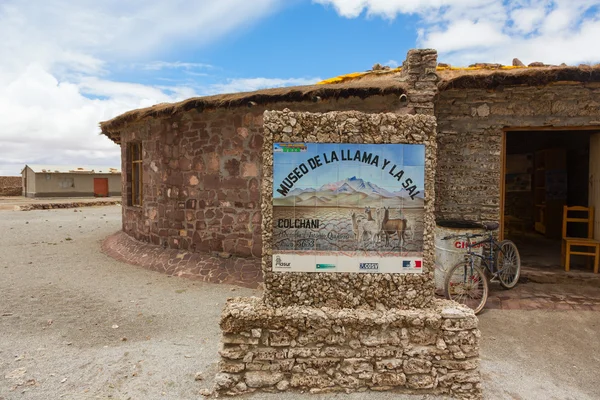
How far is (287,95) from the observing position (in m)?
6.14

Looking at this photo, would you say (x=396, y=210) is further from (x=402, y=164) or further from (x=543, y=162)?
(x=543, y=162)

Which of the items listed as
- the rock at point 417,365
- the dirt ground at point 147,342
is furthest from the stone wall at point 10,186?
the rock at point 417,365

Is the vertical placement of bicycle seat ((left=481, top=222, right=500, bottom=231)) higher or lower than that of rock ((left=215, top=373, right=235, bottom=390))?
higher

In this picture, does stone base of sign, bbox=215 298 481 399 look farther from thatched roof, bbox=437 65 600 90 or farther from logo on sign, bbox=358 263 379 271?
thatched roof, bbox=437 65 600 90

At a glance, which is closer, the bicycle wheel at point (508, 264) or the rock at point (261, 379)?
the rock at point (261, 379)

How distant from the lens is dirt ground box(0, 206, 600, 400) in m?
3.29

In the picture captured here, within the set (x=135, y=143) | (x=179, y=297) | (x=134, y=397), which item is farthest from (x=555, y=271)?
(x=135, y=143)

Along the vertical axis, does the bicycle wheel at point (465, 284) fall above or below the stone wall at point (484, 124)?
below

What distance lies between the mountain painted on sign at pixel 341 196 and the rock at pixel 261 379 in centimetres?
141

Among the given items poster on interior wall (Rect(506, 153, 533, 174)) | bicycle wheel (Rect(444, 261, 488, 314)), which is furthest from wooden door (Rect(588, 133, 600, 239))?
poster on interior wall (Rect(506, 153, 533, 174))

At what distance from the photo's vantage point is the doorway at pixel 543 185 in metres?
9.41

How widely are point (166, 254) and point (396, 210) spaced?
18.1ft

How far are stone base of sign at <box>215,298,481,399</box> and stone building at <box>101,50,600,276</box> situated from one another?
140 inches

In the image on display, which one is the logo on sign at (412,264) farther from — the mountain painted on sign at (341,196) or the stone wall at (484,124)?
the stone wall at (484,124)
